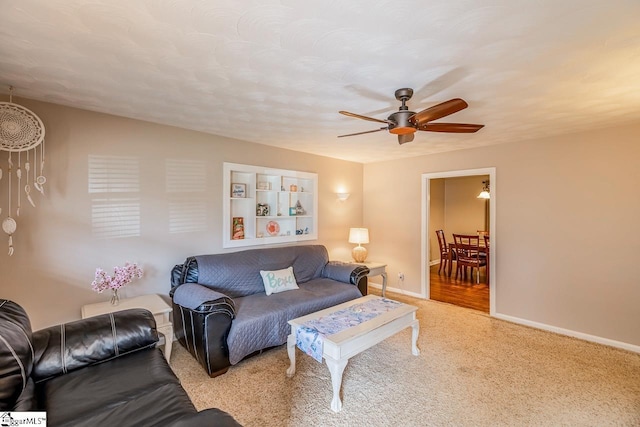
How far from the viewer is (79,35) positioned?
150 centimetres

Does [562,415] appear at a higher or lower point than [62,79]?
lower

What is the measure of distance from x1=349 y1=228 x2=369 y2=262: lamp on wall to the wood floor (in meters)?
1.32

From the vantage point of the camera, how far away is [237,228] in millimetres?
3781

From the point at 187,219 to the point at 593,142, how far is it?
15.1 feet

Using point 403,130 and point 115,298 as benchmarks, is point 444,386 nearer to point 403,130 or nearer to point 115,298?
point 403,130

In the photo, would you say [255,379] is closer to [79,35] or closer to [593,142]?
[79,35]

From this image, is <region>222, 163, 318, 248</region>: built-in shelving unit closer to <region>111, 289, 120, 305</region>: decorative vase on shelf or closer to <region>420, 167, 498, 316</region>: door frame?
<region>111, 289, 120, 305</region>: decorative vase on shelf

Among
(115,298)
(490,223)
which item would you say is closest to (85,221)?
(115,298)

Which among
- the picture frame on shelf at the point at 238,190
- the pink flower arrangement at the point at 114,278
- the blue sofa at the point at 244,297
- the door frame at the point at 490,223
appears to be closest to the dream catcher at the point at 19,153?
the pink flower arrangement at the point at 114,278

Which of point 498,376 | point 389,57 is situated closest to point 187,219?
point 389,57

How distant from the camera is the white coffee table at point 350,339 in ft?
6.74

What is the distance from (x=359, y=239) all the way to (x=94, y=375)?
374 cm

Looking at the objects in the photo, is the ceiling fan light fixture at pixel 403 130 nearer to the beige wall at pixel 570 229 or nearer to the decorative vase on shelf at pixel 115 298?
the beige wall at pixel 570 229

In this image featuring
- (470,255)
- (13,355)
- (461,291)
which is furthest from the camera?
(470,255)
